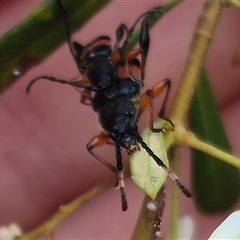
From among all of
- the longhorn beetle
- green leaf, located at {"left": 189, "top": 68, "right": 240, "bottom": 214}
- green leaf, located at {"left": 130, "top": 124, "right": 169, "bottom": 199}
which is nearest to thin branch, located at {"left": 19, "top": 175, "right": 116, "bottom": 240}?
green leaf, located at {"left": 130, "top": 124, "right": 169, "bottom": 199}

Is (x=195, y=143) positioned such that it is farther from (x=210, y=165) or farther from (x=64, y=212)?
(x=210, y=165)

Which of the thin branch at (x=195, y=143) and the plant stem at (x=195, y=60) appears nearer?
the thin branch at (x=195, y=143)

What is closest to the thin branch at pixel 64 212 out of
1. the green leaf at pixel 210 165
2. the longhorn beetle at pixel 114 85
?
the longhorn beetle at pixel 114 85

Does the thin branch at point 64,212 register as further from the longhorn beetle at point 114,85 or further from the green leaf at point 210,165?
the green leaf at point 210,165

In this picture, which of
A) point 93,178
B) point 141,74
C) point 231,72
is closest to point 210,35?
point 141,74

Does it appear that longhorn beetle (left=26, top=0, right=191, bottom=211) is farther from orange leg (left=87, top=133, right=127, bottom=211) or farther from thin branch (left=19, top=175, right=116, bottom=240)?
thin branch (left=19, top=175, right=116, bottom=240)

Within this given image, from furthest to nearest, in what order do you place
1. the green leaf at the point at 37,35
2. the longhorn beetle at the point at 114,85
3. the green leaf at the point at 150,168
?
the longhorn beetle at the point at 114,85 < the green leaf at the point at 37,35 < the green leaf at the point at 150,168

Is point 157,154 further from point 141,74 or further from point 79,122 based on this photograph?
point 79,122
